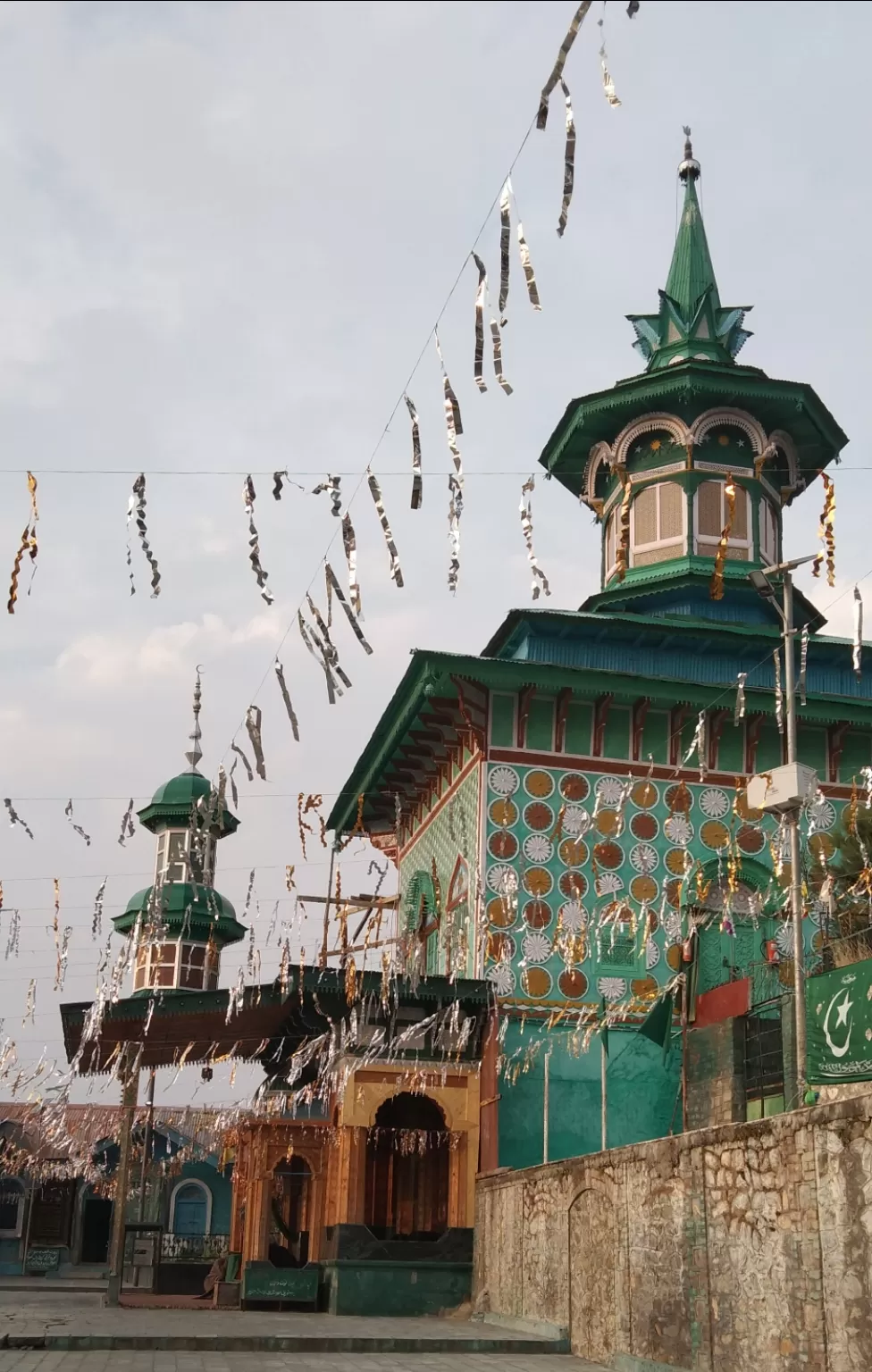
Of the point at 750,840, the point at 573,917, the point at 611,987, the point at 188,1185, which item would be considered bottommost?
the point at 188,1185

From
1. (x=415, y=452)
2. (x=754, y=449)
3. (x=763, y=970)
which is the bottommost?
(x=763, y=970)

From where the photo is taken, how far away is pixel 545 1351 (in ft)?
53.4

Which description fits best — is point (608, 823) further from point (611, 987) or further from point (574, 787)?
point (611, 987)

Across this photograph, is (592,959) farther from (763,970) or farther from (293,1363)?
(293,1363)

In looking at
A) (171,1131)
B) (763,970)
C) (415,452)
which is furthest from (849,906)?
(171,1131)

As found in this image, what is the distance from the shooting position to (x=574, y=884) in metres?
23.5

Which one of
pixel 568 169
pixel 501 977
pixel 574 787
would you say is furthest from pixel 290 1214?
pixel 568 169

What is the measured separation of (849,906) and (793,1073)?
543cm

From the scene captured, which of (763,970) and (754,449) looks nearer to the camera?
(763,970)

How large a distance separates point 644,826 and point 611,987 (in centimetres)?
268

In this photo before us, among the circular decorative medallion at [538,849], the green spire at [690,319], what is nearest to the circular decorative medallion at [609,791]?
the circular decorative medallion at [538,849]

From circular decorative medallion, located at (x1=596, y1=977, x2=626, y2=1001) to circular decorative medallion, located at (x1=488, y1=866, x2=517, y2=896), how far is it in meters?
1.93

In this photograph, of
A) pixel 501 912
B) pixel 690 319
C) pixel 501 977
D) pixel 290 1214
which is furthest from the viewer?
pixel 290 1214

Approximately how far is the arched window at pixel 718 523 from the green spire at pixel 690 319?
263 cm
